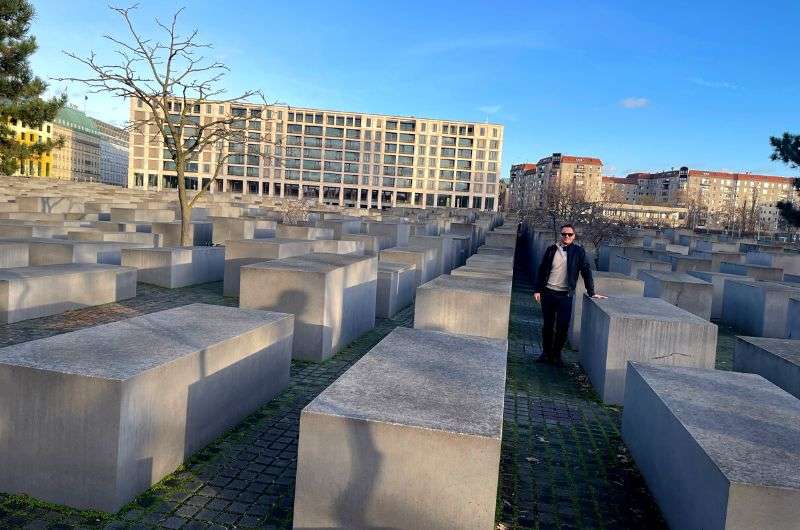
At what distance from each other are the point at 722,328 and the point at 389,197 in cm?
9040

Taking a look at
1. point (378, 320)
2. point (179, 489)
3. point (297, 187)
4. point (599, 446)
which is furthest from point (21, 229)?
point (297, 187)

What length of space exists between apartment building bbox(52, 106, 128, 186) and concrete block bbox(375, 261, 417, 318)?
107 m

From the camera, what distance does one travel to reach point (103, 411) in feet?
12.2

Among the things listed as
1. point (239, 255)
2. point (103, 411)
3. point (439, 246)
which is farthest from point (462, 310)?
point (439, 246)

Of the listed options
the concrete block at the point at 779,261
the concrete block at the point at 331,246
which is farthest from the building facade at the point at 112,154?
the concrete block at the point at 779,261

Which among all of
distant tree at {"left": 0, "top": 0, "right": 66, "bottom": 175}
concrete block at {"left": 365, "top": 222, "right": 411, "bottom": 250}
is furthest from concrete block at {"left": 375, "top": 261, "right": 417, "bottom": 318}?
distant tree at {"left": 0, "top": 0, "right": 66, "bottom": 175}

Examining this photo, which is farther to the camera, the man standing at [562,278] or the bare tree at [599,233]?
the bare tree at [599,233]

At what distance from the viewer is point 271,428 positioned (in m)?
5.22

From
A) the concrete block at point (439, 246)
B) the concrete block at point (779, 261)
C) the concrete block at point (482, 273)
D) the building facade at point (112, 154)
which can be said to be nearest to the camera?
the concrete block at point (482, 273)

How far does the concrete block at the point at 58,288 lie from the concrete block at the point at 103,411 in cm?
411

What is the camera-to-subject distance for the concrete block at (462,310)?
7.19 m

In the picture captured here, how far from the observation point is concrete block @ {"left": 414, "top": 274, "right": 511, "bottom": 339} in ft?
23.6

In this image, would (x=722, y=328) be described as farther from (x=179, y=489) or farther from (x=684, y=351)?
(x=179, y=489)

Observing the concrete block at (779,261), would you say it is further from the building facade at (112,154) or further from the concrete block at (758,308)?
the building facade at (112,154)
